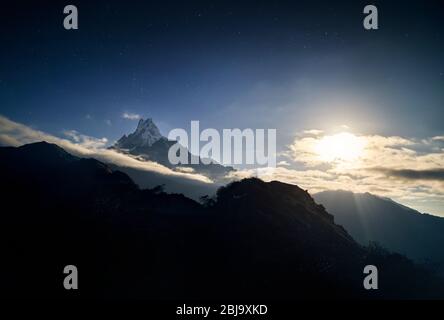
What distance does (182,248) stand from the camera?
5050 cm

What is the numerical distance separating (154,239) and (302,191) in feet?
152

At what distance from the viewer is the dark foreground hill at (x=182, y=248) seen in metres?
44.1

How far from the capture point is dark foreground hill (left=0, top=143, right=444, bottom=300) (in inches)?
1736

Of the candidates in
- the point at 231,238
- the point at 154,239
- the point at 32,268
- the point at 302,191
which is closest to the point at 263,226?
the point at 231,238

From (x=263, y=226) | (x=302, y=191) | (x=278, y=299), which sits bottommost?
(x=278, y=299)

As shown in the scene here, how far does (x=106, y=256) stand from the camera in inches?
1935

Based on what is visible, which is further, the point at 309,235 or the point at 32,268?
the point at 309,235

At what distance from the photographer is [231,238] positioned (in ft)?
170
